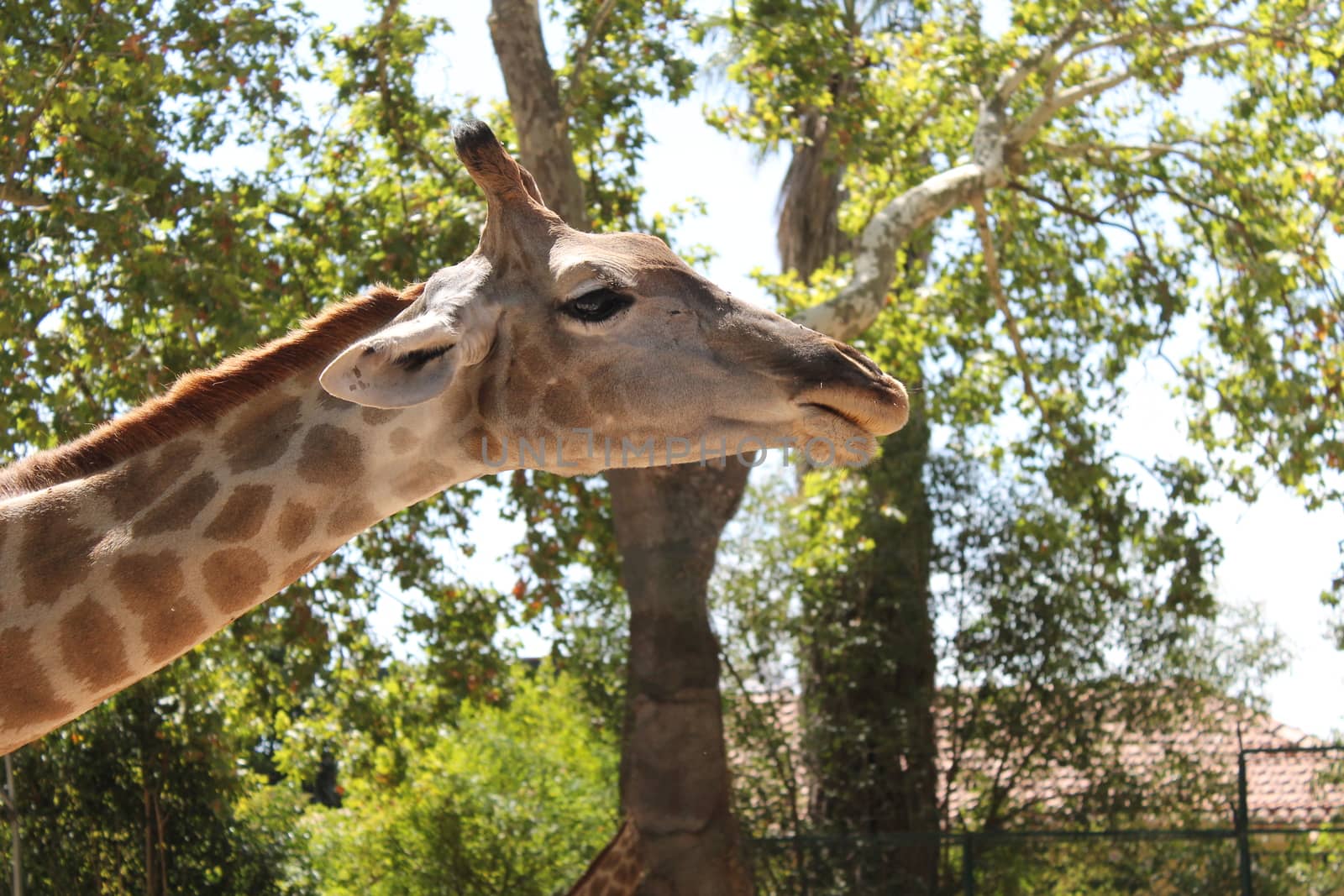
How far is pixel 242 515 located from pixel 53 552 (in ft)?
1.27

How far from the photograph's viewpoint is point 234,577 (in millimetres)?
3057

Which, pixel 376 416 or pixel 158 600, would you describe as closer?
pixel 158 600

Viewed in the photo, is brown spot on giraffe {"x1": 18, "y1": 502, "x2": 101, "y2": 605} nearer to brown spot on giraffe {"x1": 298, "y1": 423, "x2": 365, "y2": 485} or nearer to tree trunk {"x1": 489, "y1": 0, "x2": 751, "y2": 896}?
brown spot on giraffe {"x1": 298, "y1": 423, "x2": 365, "y2": 485}

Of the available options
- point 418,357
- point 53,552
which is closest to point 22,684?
point 53,552

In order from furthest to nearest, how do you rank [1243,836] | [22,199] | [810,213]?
[810,213], [1243,836], [22,199]

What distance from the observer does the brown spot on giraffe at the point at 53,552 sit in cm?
290

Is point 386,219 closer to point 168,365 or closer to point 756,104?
point 168,365

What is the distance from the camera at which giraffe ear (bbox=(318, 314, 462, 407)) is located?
283cm

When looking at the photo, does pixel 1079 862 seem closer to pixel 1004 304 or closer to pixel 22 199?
pixel 1004 304

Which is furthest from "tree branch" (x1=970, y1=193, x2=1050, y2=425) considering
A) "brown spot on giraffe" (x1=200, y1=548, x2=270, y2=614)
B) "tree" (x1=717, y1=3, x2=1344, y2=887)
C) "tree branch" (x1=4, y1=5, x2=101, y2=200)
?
"brown spot on giraffe" (x1=200, y1=548, x2=270, y2=614)

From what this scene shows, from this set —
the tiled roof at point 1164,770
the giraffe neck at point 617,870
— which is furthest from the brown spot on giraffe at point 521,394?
the tiled roof at point 1164,770

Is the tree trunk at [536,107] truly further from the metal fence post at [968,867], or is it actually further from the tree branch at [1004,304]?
the metal fence post at [968,867]

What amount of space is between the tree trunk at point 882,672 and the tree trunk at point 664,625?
357 cm

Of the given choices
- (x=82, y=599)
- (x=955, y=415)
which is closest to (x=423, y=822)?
(x=955, y=415)
